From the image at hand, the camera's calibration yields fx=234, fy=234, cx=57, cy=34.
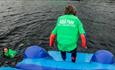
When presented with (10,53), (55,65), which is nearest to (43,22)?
(10,53)

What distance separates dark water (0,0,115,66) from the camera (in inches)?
501

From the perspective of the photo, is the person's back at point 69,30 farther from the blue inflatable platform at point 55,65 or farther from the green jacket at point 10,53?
the green jacket at point 10,53

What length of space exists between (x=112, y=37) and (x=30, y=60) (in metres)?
6.63

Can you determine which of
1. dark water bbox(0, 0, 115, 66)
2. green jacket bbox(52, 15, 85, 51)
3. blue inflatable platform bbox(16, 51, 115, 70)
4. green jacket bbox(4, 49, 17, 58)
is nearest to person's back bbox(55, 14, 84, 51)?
green jacket bbox(52, 15, 85, 51)

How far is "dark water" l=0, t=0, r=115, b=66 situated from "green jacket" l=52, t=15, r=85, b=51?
3.65m

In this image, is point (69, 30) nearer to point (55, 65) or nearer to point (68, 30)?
point (68, 30)

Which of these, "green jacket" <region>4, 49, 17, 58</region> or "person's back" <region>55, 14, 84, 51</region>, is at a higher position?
"person's back" <region>55, 14, 84, 51</region>

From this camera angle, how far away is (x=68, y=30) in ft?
27.0

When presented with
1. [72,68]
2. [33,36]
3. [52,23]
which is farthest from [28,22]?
[72,68]

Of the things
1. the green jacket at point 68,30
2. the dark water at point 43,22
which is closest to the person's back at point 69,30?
the green jacket at point 68,30

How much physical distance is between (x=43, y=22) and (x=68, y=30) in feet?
27.5

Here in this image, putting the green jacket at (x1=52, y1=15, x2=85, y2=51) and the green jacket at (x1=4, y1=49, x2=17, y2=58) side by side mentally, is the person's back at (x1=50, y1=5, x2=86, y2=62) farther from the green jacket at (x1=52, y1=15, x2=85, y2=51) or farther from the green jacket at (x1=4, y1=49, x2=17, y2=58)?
the green jacket at (x1=4, y1=49, x2=17, y2=58)

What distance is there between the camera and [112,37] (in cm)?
1342

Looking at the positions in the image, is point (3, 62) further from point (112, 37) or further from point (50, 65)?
point (112, 37)
